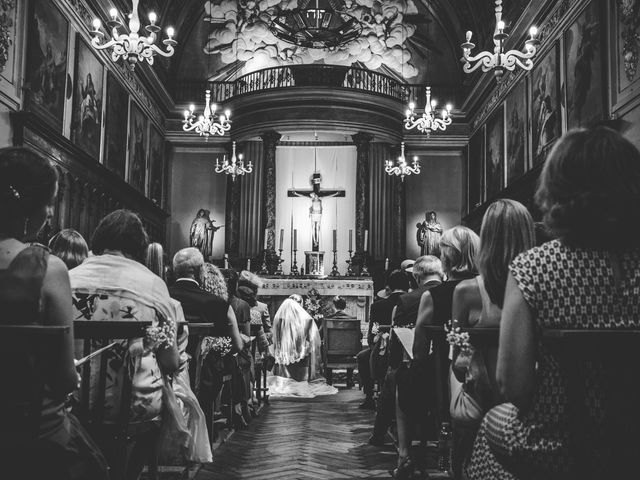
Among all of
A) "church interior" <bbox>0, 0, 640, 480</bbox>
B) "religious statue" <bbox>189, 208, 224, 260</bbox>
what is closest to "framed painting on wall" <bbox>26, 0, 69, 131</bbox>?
"church interior" <bbox>0, 0, 640, 480</bbox>

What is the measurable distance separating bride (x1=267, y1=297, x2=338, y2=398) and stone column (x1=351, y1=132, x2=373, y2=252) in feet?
24.7

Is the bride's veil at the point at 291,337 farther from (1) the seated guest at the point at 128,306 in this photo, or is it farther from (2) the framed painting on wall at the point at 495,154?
(2) the framed painting on wall at the point at 495,154

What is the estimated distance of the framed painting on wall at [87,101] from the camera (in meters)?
11.4

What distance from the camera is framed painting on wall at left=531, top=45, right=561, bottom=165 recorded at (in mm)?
11195

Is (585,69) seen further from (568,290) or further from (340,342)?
(568,290)

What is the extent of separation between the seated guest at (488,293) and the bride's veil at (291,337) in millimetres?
6570

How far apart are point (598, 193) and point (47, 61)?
991 centimetres

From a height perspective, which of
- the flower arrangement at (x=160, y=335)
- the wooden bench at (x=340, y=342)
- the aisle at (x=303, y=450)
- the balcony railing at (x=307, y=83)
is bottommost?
the aisle at (x=303, y=450)

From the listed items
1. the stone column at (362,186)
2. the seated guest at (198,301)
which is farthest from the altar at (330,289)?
the seated guest at (198,301)

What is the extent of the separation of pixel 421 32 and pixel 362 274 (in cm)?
821

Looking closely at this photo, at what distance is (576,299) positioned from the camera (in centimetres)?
165

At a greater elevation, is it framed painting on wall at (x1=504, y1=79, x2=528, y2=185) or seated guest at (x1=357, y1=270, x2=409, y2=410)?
framed painting on wall at (x1=504, y1=79, x2=528, y2=185)

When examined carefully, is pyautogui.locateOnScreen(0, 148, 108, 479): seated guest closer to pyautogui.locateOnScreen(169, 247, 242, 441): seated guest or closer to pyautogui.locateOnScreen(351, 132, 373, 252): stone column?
pyautogui.locateOnScreen(169, 247, 242, 441): seated guest

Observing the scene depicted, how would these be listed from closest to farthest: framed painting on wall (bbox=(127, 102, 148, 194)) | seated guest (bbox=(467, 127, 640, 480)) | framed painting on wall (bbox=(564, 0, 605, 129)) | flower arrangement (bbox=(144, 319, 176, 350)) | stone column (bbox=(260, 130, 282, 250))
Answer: seated guest (bbox=(467, 127, 640, 480))
flower arrangement (bbox=(144, 319, 176, 350))
framed painting on wall (bbox=(564, 0, 605, 129))
framed painting on wall (bbox=(127, 102, 148, 194))
stone column (bbox=(260, 130, 282, 250))
